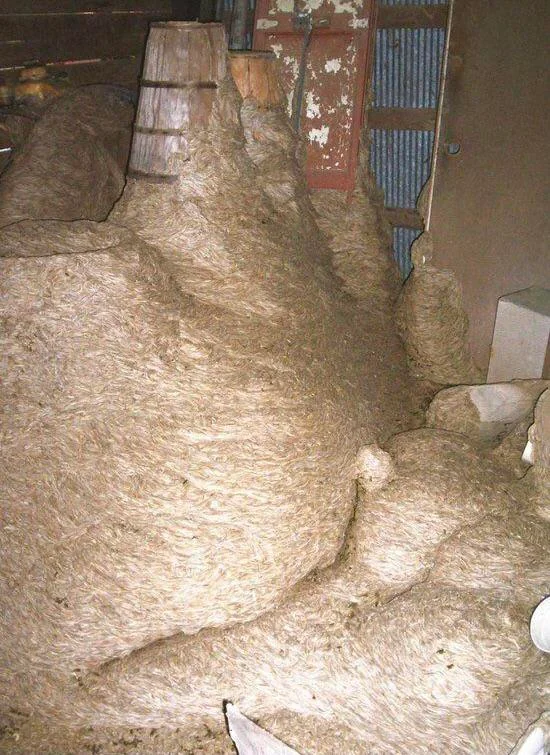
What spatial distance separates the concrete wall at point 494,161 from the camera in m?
3.78

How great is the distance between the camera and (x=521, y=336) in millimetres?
3996

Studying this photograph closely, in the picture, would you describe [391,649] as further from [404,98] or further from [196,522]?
[404,98]

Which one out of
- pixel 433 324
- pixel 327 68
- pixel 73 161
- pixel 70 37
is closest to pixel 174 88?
pixel 73 161

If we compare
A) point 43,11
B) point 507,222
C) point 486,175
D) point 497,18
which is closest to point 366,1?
point 497,18

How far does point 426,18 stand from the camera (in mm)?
3973

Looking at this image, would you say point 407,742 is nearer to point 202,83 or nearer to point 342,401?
point 342,401

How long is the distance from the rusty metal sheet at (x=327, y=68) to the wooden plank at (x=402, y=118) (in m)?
0.19

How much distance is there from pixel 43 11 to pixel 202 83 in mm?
1332

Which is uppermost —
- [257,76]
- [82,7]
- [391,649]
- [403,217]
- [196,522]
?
[82,7]

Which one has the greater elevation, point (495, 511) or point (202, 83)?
point (202, 83)

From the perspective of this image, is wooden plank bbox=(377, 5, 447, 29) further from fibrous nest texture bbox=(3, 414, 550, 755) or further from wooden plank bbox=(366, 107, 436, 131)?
fibrous nest texture bbox=(3, 414, 550, 755)

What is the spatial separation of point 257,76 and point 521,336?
6.37 ft

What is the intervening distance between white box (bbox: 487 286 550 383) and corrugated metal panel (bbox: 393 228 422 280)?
65cm

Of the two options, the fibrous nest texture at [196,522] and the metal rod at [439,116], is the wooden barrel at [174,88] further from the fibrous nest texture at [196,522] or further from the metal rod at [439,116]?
the metal rod at [439,116]
